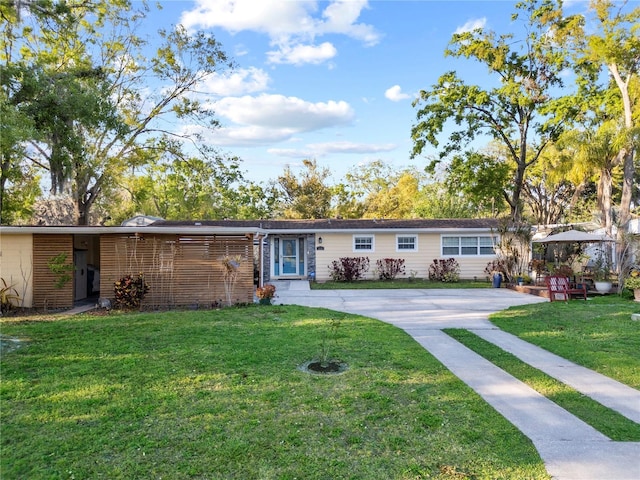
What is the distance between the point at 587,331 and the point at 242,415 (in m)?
6.95

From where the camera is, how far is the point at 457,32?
790 inches

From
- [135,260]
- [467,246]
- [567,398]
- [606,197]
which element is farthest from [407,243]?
[567,398]

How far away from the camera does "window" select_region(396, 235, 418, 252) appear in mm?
17531

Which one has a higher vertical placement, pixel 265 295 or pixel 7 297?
pixel 7 297

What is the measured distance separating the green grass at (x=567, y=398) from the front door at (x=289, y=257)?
1225cm

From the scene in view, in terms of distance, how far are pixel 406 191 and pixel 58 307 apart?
28864 millimetres

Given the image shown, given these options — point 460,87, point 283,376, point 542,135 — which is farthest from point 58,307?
point 542,135

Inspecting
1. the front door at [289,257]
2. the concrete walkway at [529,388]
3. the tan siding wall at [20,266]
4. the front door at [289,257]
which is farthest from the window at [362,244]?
the tan siding wall at [20,266]

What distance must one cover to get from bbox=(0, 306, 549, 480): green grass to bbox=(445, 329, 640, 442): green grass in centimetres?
86

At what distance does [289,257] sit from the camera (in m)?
18.3

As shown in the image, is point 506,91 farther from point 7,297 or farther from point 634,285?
point 7,297

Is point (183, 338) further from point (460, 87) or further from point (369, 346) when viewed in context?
point (460, 87)

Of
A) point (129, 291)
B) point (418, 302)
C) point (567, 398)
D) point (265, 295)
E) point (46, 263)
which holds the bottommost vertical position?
point (567, 398)

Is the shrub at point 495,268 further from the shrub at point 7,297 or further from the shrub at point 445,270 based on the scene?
the shrub at point 7,297
